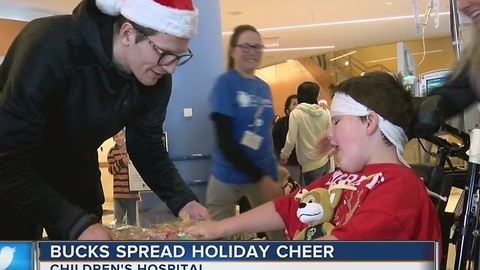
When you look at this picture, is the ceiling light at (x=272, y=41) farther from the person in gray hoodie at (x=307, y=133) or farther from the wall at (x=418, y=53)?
the person in gray hoodie at (x=307, y=133)

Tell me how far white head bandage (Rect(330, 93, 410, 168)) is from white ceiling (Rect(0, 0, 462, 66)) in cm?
489

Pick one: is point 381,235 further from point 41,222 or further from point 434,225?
point 41,222

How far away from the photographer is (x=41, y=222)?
2.83 ft

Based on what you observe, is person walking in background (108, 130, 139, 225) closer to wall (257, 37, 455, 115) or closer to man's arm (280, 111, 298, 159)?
man's arm (280, 111, 298, 159)

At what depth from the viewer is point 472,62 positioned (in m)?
1.15

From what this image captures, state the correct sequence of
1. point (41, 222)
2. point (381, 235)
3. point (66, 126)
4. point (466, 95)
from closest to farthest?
1. point (381, 235)
2. point (41, 222)
3. point (66, 126)
4. point (466, 95)

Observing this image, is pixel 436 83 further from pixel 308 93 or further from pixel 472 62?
pixel 308 93

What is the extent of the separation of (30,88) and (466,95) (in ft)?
2.96

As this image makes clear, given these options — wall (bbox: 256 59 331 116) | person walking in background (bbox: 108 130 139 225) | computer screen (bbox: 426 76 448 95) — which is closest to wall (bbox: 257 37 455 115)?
wall (bbox: 256 59 331 116)

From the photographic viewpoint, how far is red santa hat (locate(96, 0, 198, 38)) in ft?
2.93

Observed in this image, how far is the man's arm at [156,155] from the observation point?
1.09 m

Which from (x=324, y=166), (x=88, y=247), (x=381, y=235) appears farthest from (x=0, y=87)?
(x=324, y=166)

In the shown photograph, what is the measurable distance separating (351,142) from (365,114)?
53 mm

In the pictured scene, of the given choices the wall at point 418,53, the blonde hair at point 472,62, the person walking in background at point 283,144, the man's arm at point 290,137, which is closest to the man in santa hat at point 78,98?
the blonde hair at point 472,62
